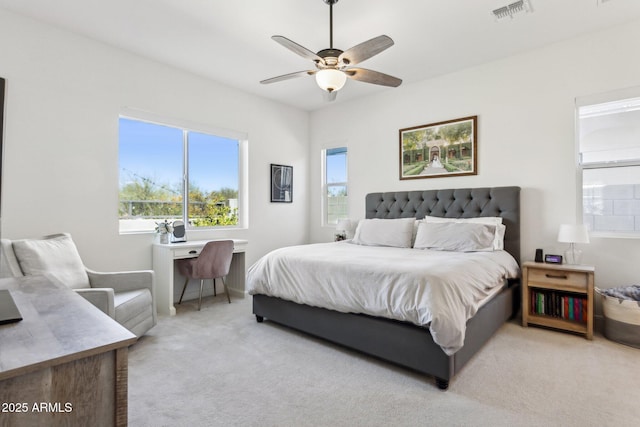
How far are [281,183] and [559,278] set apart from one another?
12.3ft

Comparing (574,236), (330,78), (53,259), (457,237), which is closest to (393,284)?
(457,237)

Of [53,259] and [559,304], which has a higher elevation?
[53,259]

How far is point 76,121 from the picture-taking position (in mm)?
3250

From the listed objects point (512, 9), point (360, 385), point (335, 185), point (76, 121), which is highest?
point (512, 9)

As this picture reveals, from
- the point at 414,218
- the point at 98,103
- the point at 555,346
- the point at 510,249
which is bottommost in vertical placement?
the point at 555,346

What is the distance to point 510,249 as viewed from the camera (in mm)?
3594

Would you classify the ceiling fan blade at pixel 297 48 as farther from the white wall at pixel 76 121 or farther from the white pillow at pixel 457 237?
the white wall at pixel 76 121

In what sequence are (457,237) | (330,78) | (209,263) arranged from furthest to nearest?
(209,263)
(457,237)
(330,78)

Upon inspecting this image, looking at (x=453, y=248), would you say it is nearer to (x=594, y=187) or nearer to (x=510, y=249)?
(x=510, y=249)

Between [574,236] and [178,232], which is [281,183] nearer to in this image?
[178,232]

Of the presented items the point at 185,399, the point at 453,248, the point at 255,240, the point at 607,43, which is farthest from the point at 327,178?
the point at 185,399

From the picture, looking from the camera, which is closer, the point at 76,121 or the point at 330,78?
the point at 330,78

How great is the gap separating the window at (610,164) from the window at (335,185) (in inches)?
118

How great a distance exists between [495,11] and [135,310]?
3.93 m
